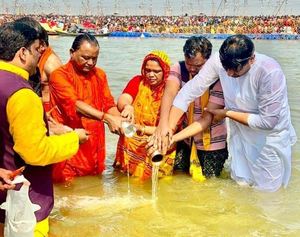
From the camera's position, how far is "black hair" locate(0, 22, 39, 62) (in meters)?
2.19

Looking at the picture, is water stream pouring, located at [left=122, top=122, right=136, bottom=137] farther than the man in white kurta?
Yes

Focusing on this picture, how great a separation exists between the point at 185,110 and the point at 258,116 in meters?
0.70

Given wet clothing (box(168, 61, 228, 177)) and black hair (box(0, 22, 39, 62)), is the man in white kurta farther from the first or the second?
black hair (box(0, 22, 39, 62))

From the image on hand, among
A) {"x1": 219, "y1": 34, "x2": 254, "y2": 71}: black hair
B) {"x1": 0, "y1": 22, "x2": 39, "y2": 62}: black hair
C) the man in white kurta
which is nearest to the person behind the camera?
{"x1": 0, "y1": 22, "x2": 39, "y2": 62}: black hair

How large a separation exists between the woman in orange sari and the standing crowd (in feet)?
0.03

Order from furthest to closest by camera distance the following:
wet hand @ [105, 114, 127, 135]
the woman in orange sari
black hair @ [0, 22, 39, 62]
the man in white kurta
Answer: the woman in orange sari → wet hand @ [105, 114, 127, 135] → the man in white kurta → black hair @ [0, 22, 39, 62]

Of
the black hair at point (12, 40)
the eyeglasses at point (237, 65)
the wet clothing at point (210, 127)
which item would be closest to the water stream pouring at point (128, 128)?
the wet clothing at point (210, 127)

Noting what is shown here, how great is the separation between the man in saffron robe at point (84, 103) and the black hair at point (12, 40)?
148cm

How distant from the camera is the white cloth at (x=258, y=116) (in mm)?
3423

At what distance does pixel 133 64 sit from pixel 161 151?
1282 cm

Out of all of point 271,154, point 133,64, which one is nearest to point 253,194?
point 271,154

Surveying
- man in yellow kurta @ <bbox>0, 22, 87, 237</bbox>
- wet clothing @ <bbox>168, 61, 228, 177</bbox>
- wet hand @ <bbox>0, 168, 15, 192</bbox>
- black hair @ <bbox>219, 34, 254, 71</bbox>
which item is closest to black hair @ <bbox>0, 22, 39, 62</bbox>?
man in yellow kurta @ <bbox>0, 22, 87, 237</bbox>

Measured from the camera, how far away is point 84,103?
3.74 metres

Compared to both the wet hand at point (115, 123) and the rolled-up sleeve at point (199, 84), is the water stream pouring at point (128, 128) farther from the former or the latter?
the rolled-up sleeve at point (199, 84)
